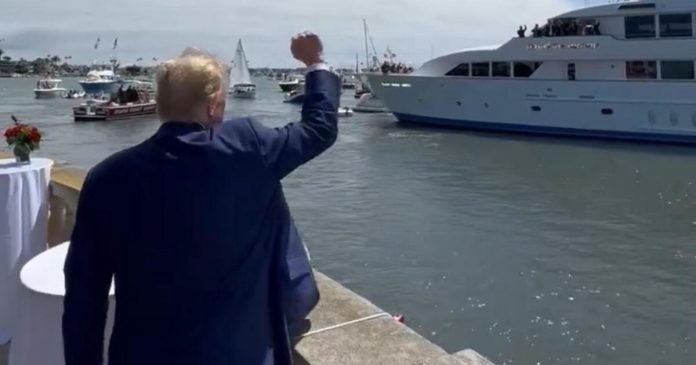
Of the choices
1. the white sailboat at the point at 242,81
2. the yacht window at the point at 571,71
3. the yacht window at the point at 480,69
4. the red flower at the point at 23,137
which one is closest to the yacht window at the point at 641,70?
the yacht window at the point at 571,71

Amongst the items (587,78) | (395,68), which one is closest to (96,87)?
(395,68)

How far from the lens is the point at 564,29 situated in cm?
2898

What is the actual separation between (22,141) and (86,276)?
2.46 meters

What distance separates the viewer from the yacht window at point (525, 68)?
1167 inches

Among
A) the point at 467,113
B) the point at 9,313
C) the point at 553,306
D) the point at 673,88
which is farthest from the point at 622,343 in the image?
the point at 467,113

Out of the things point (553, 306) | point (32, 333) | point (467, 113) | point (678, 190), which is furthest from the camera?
point (467, 113)

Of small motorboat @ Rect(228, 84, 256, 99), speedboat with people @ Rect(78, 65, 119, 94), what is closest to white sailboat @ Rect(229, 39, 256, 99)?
small motorboat @ Rect(228, 84, 256, 99)

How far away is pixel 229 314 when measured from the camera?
5.05 feet

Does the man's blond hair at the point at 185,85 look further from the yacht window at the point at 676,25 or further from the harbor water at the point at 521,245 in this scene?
the yacht window at the point at 676,25

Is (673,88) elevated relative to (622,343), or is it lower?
elevated

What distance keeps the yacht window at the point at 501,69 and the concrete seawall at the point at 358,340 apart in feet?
94.0

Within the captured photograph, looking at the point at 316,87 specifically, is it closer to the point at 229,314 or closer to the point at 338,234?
the point at 229,314

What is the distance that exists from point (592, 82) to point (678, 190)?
11924 millimetres

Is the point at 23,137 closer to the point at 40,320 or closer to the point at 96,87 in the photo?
the point at 40,320
